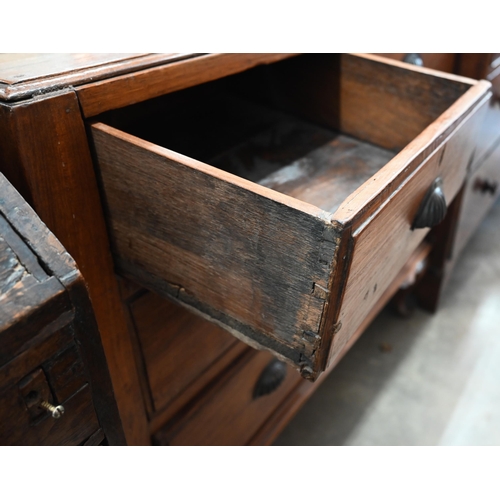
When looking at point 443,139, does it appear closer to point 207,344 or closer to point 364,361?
point 207,344

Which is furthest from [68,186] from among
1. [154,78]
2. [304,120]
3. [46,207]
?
[304,120]

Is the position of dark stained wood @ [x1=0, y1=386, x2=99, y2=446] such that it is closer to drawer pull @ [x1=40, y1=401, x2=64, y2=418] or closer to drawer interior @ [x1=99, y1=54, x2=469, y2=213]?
drawer pull @ [x1=40, y1=401, x2=64, y2=418]

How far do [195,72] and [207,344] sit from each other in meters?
0.37

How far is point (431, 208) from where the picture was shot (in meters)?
0.49

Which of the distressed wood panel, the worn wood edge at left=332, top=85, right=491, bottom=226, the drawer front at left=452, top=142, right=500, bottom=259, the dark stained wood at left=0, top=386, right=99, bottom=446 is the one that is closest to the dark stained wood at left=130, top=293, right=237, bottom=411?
the distressed wood panel

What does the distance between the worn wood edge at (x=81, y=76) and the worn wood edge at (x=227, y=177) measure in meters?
0.04

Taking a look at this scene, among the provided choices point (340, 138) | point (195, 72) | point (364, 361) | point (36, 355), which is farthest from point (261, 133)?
point (364, 361)

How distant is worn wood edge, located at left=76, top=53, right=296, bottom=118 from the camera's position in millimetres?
429

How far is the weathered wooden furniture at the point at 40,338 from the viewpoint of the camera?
0.96ft

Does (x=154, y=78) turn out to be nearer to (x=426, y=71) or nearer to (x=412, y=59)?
(x=426, y=71)

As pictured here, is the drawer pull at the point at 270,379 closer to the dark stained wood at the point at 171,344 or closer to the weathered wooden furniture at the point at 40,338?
the dark stained wood at the point at 171,344

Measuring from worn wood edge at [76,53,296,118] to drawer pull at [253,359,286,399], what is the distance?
50cm

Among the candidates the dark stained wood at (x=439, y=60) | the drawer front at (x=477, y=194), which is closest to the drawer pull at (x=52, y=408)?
the dark stained wood at (x=439, y=60)

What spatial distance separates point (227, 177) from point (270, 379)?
553 millimetres
